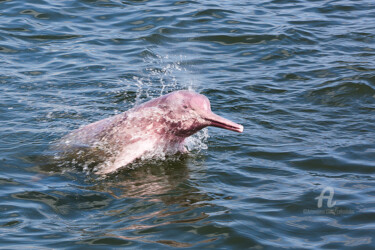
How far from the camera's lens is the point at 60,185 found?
723 centimetres

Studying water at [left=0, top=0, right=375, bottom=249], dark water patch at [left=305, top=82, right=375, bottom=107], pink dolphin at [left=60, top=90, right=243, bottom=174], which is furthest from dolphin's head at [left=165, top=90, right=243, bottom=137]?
dark water patch at [left=305, top=82, right=375, bottom=107]

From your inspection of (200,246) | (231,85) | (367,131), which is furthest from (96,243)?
(231,85)

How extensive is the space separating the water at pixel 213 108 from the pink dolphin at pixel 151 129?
0.69 feet

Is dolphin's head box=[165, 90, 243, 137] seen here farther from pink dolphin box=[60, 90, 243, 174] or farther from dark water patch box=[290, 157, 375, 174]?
dark water patch box=[290, 157, 375, 174]

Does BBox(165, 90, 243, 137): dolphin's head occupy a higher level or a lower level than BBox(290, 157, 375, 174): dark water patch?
higher

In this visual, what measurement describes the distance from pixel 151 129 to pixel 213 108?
7.69ft

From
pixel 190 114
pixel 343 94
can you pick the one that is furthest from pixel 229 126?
pixel 343 94

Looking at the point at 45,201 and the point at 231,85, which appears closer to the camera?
the point at 45,201

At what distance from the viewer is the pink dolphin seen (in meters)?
7.81

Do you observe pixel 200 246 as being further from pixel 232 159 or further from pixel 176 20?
pixel 176 20

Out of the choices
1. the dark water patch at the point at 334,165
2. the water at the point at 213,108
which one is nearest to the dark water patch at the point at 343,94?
the water at the point at 213,108

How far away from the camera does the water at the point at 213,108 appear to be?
613 centimetres

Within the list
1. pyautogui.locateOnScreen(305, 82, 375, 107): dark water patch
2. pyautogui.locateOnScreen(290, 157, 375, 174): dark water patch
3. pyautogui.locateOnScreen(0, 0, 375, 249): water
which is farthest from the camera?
pyautogui.locateOnScreen(305, 82, 375, 107): dark water patch

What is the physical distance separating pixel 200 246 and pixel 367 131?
4.27 m
